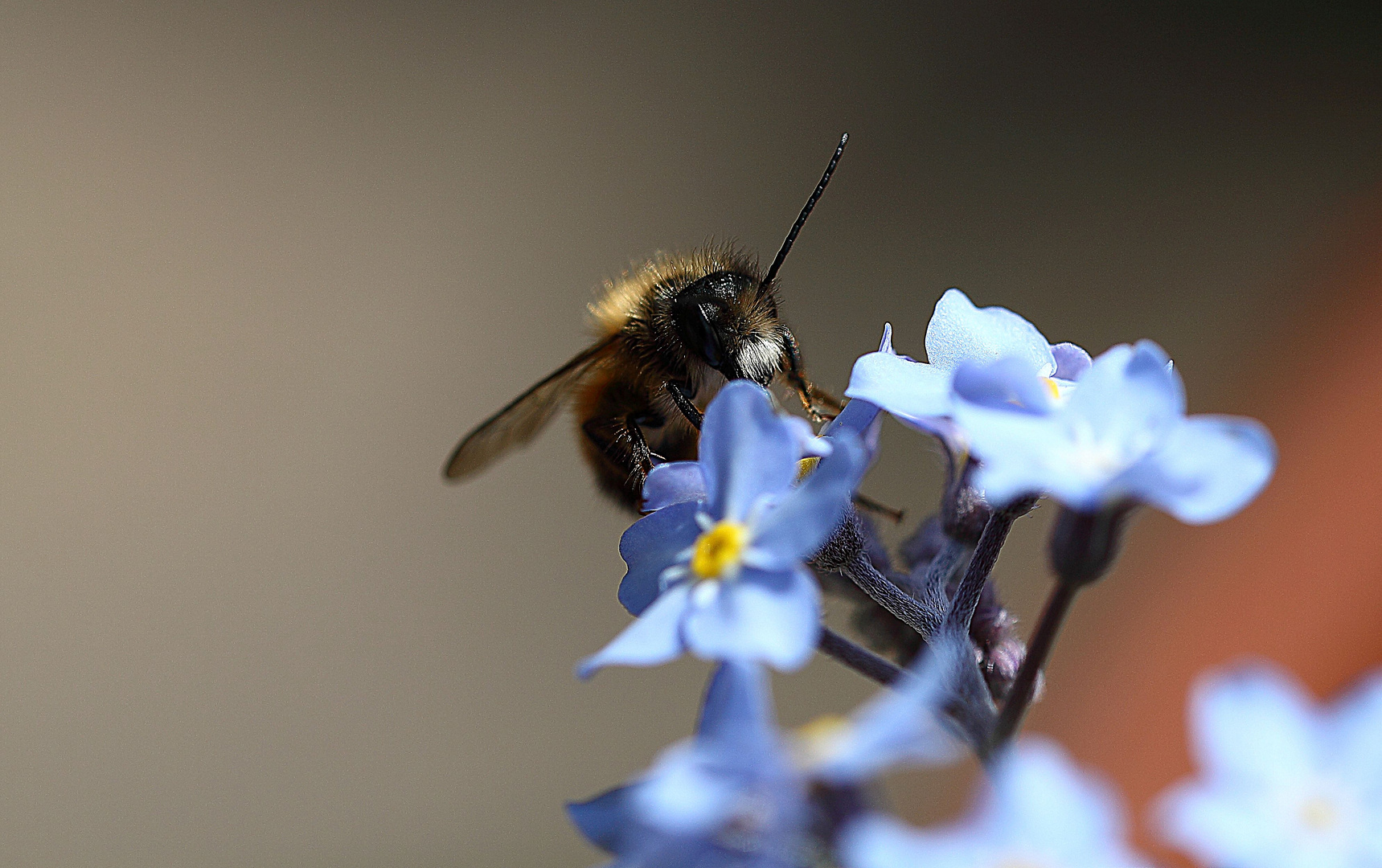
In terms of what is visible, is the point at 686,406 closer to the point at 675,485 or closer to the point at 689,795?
the point at 675,485

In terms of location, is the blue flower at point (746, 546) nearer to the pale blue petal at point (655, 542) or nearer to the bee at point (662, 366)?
the pale blue petal at point (655, 542)

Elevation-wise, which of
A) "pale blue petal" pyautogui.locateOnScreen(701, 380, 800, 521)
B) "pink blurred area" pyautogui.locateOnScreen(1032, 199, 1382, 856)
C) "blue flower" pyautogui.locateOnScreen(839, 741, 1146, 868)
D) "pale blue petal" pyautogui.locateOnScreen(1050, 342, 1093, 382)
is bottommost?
"blue flower" pyautogui.locateOnScreen(839, 741, 1146, 868)

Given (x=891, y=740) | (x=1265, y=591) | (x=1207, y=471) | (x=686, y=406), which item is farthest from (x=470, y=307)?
(x=891, y=740)

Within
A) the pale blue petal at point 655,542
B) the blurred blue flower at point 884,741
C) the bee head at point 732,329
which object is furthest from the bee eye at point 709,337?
the blurred blue flower at point 884,741

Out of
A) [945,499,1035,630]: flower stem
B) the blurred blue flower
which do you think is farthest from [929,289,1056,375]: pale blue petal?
the blurred blue flower

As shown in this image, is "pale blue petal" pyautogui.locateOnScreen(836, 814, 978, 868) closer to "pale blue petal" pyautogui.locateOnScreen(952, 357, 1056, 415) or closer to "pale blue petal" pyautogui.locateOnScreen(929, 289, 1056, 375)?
"pale blue petal" pyautogui.locateOnScreen(952, 357, 1056, 415)

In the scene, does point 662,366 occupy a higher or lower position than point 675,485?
higher

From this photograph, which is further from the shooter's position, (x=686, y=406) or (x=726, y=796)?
(x=686, y=406)
